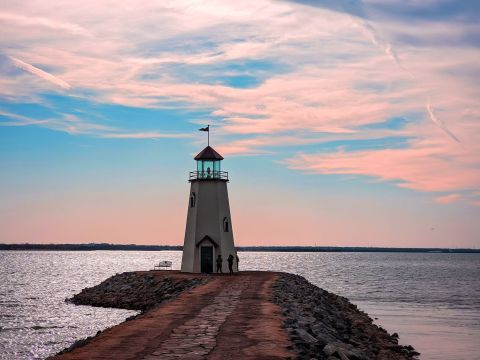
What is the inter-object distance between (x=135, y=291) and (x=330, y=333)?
2225 cm

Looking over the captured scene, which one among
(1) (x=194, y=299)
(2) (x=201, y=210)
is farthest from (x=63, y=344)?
(2) (x=201, y=210)

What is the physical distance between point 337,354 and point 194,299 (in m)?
12.3

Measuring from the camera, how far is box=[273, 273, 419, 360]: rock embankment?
17531 millimetres

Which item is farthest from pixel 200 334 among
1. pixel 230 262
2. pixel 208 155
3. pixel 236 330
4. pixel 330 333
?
pixel 208 155

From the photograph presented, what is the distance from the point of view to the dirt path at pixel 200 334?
51.6 feet

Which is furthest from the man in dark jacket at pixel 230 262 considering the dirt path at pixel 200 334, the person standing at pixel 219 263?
the dirt path at pixel 200 334

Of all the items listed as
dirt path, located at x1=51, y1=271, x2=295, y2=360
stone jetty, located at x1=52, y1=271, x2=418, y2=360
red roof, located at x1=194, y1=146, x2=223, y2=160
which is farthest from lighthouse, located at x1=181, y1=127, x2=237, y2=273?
dirt path, located at x1=51, y1=271, x2=295, y2=360

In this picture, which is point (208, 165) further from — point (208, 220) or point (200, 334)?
point (200, 334)

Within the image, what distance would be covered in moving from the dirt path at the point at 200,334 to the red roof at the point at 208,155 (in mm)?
18875

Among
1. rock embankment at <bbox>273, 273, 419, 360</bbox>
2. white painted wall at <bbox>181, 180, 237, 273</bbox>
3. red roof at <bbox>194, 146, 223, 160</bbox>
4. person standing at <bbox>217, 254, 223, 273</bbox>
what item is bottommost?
rock embankment at <bbox>273, 273, 419, 360</bbox>

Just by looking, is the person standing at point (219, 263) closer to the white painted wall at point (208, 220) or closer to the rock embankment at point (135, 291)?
the white painted wall at point (208, 220)

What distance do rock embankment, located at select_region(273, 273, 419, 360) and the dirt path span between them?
1.82 ft

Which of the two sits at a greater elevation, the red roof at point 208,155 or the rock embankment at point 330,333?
the red roof at point 208,155

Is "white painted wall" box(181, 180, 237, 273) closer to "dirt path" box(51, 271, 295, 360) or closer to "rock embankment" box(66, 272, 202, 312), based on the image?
"rock embankment" box(66, 272, 202, 312)
